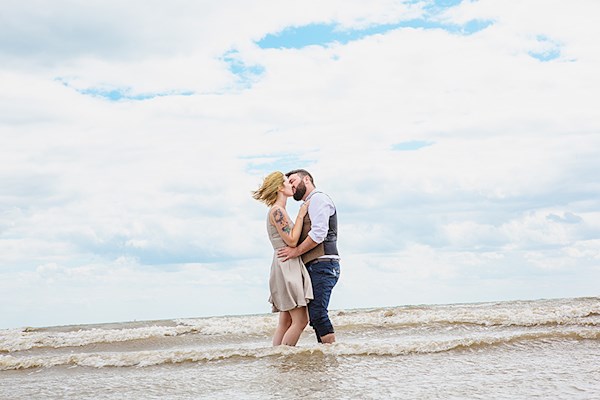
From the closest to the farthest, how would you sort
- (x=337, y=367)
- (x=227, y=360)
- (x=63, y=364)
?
(x=337, y=367) < (x=227, y=360) < (x=63, y=364)

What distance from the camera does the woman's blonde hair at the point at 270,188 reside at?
25.8 ft

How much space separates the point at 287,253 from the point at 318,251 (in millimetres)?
364

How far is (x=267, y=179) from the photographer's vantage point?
790 cm

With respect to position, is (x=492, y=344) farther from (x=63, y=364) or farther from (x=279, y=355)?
(x=63, y=364)

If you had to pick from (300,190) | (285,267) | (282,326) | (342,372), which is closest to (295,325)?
(282,326)

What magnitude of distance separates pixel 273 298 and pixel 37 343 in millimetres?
7174

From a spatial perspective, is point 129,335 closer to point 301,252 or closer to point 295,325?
point 295,325

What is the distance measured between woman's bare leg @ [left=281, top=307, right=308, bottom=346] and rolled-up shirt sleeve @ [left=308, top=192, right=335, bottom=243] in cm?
92

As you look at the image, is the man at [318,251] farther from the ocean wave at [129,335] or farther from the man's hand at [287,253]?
the ocean wave at [129,335]

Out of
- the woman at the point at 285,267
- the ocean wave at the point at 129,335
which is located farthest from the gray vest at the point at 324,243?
the ocean wave at the point at 129,335

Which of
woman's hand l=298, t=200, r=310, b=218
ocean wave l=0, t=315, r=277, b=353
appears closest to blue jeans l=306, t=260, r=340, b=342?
woman's hand l=298, t=200, r=310, b=218

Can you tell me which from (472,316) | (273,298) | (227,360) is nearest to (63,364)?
(227,360)

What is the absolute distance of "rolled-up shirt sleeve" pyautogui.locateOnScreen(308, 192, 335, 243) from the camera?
7562mm

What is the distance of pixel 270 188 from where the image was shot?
7.86 m
